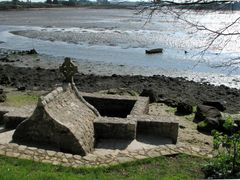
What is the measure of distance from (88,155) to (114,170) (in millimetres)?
1214

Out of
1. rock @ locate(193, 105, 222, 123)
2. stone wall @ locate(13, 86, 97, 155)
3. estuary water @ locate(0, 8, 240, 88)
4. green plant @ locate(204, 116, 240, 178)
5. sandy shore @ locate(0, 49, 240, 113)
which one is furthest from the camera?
estuary water @ locate(0, 8, 240, 88)

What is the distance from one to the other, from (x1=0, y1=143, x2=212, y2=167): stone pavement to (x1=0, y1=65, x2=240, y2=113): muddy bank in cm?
911

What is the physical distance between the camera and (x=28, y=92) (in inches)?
818

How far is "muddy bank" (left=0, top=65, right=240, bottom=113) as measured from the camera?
22.1m

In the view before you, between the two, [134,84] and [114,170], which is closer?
[114,170]

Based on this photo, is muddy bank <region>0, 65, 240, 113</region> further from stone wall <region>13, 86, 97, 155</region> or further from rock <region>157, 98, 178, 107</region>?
stone wall <region>13, 86, 97, 155</region>

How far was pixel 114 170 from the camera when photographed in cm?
935

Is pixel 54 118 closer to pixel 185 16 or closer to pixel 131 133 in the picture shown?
pixel 131 133

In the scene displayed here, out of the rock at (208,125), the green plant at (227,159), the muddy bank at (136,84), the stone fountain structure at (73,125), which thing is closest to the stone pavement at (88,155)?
the stone fountain structure at (73,125)

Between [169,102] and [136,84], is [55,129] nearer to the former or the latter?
[169,102]

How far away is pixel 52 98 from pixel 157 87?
44.2 feet

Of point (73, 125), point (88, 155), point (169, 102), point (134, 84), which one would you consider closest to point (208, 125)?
point (169, 102)

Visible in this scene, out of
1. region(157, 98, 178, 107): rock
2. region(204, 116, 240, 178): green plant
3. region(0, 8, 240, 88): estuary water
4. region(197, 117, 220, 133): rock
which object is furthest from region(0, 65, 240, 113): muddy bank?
region(204, 116, 240, 178): green plant

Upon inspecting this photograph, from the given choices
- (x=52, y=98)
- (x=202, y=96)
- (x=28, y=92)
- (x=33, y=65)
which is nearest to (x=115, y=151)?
(x=52, y=98)
